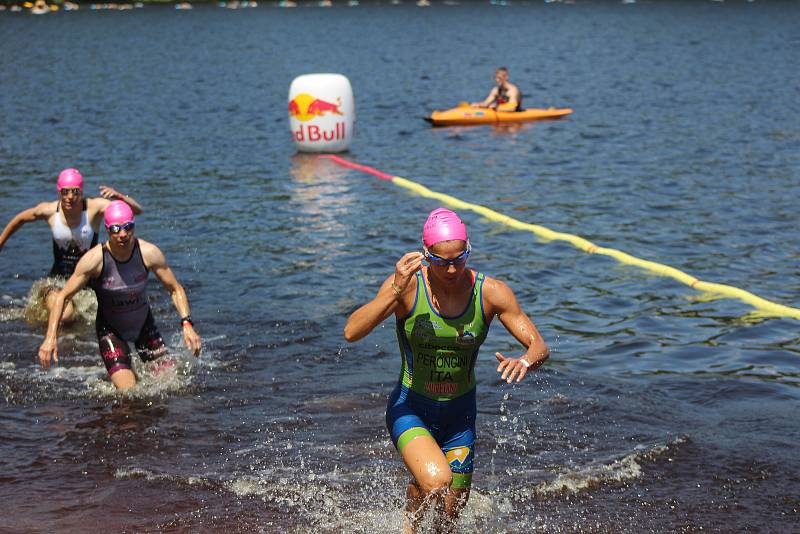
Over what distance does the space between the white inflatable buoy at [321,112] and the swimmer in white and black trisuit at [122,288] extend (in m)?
14.8

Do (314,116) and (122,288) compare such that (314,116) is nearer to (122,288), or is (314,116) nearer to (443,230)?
(122,288)

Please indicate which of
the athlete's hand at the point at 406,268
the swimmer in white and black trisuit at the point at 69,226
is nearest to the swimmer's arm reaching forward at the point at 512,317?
the athlete's hand at the point at 406,268

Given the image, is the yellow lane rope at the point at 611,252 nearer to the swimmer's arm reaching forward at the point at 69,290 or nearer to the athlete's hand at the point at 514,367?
the athlete's hand at the point at 514,367

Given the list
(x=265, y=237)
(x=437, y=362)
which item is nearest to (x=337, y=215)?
(x=265, y=237)

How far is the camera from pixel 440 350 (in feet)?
22.3

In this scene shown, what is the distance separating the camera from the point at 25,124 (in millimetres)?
31844

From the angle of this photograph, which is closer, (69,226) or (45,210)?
(69,226)

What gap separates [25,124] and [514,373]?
28.5 metres

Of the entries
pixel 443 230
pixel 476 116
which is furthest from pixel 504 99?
pixel 443 230

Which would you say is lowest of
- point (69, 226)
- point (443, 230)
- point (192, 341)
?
point (192, 341)

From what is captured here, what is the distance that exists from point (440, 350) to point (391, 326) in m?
6.82

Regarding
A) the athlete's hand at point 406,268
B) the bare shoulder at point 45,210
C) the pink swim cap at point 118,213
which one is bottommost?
the bare shoulder at point 45,210

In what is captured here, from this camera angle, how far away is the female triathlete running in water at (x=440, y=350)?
21.1 feet

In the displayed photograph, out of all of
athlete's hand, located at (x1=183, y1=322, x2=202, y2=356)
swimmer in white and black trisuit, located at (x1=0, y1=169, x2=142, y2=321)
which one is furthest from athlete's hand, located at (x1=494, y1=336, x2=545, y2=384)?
swimmer in white and black trisuit, located at (x1=0, y1=169, x2=142, y2=321)
